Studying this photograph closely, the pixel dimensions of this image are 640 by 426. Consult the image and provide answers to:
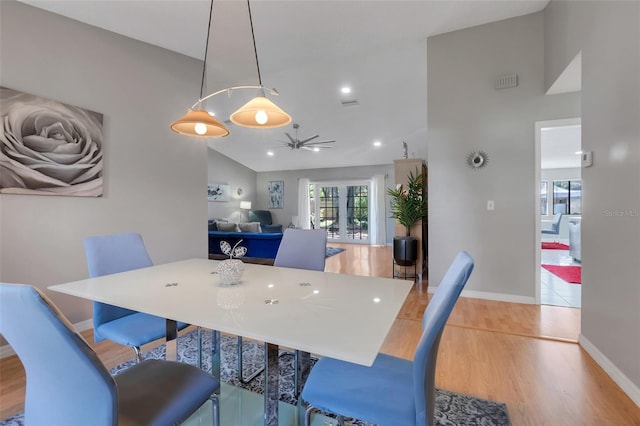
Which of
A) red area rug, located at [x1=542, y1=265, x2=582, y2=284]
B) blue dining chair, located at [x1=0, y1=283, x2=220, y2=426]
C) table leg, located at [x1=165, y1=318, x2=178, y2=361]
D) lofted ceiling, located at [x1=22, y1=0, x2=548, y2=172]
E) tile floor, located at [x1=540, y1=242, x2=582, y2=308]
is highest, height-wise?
lofted ceiling, located at [x1=22, y1=0, x2=548, y2=172]

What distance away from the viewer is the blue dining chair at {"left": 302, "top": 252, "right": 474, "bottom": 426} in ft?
2.98

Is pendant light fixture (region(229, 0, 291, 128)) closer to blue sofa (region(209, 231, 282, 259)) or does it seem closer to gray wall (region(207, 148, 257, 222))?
blue sofa (region(209, 231, 282, 259))

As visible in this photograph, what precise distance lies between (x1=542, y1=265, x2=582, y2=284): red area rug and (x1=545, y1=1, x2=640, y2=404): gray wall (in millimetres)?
2409

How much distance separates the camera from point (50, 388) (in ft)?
2.66

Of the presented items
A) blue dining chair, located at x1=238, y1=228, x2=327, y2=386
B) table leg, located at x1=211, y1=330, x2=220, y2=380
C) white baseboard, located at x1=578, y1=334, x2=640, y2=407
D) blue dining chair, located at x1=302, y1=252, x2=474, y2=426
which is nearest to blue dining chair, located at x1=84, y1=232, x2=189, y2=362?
table leg, located at x1=211, y1=330, x2=220, y2=380

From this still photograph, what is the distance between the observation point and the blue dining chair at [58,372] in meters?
0.71

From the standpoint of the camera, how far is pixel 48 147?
95.6 inches

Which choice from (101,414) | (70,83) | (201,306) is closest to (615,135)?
(201,306)

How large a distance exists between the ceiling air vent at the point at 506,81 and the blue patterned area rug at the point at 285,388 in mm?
3129

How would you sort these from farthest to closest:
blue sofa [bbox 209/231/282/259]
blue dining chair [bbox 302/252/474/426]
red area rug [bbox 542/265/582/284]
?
1. blue sofa [bbox 209/231/282/259]
2. red area rug [bbox 542/265/582/284]
3. blue dining chair [bbox 302/252/474/426]

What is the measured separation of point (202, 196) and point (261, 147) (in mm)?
4422

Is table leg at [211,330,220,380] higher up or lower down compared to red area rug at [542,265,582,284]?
higher up

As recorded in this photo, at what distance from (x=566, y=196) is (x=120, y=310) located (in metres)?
11.0

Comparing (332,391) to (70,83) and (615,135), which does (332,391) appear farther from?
(70,83)
